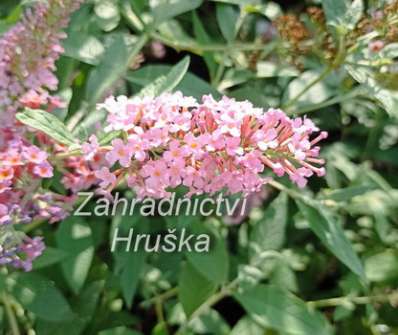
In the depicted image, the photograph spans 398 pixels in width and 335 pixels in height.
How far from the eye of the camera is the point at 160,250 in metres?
1.79

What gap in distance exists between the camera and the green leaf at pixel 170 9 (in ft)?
5.40

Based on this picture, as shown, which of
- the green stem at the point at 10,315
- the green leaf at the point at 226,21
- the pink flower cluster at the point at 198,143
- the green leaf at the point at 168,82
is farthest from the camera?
the green leaf at the point at 226,21

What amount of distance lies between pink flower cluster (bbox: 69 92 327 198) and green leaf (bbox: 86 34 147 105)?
345 millimetres

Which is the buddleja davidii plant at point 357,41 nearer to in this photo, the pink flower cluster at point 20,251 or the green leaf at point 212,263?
the green leaf at point 212,263

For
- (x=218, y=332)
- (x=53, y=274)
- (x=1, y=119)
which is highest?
(x=1, y=119)

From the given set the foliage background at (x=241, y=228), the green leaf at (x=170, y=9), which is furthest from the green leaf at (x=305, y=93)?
the green leaf at (x=170, y=9)

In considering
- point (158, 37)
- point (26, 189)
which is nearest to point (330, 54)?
point (158, 37)

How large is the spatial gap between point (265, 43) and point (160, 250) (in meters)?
0.66

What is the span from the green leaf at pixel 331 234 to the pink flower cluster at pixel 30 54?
0.65 meters

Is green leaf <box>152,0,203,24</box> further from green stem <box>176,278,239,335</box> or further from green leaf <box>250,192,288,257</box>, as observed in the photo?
green stem <box>176,278,239,335</box>

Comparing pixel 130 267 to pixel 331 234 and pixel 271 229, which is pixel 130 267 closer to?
pixel 271 229

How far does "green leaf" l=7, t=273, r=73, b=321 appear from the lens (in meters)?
1.45

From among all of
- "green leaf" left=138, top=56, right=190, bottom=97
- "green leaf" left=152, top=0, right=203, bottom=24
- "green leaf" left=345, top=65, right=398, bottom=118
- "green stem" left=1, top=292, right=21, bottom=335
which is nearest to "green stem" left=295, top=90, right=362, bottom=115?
"green leaf" left=345, top=65, right=398, bottom=118

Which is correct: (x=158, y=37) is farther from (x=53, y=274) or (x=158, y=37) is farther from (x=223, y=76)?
(x=53, y=274)
